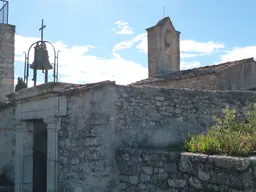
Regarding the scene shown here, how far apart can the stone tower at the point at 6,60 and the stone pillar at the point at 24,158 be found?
5194 mm

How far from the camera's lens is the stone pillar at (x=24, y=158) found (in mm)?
6328

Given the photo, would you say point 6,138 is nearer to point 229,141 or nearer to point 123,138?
point 123,138

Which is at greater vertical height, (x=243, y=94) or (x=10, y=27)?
(x=10, y=27)

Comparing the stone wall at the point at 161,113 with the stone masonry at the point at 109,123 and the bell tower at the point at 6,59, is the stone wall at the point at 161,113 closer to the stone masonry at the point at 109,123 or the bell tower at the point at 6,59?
the stone masonry at the point at 109,123

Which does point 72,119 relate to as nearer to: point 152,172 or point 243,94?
point 152,172

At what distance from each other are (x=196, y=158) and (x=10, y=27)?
10418 millimetres

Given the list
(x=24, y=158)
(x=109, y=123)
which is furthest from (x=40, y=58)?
(x=109, y=123)

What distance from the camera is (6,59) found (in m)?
11.2

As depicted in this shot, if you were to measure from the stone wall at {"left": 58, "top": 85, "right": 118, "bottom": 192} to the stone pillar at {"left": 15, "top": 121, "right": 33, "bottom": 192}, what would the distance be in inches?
58.8

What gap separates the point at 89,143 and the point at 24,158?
2.45 m

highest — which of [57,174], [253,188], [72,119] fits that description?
[72,119]

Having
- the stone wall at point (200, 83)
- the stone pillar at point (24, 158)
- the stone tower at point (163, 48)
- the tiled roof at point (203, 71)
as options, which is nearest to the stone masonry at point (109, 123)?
the stone pillar at point (24, 158)

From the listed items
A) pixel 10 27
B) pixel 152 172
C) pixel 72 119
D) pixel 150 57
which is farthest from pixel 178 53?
pixel 152 172

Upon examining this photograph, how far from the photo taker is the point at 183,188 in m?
3.55
